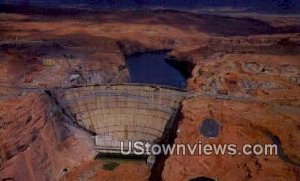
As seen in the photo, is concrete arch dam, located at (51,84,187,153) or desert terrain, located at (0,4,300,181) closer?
desert terrain, located at (0,4,300,181)

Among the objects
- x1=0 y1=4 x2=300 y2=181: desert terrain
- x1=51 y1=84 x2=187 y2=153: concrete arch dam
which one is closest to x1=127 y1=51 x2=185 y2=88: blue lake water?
x1=0 y1=4 x2=300 y2=181: desert terrain

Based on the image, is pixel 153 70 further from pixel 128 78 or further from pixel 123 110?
pixel 123 110

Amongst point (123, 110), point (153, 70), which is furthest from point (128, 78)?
point (123, 110)

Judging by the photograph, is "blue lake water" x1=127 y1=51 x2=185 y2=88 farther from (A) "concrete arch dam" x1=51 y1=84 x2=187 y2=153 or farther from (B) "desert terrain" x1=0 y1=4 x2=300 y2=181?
(A) "concrete arch dam" x1=51 y1=84 x2=187 y2=153

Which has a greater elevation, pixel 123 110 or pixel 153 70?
pixel 153 70

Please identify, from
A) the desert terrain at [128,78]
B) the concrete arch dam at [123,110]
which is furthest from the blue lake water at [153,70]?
the concrete arch dam at [123,110]
